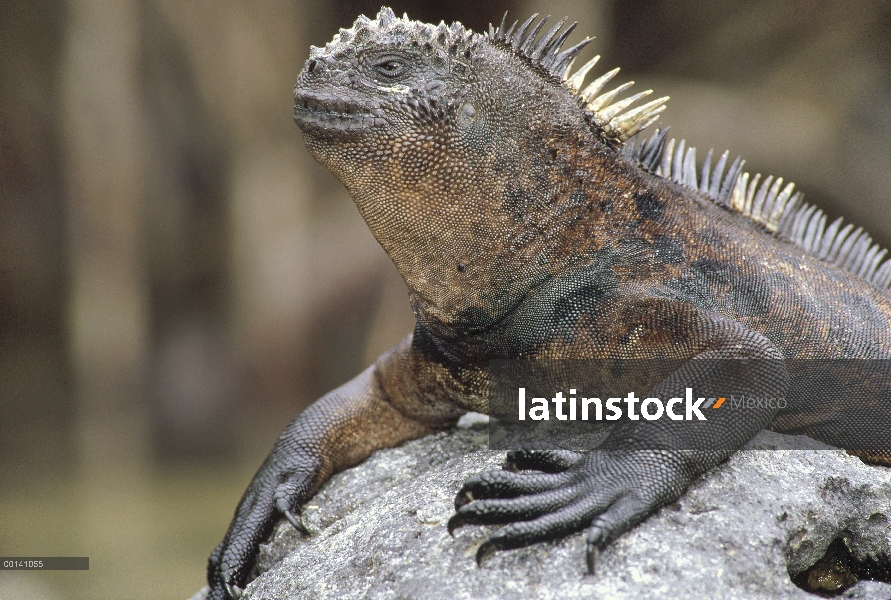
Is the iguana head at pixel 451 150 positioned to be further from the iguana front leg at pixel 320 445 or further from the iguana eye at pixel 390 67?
the iguana front leg at pixel 320 445

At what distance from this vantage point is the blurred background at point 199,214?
634 centimetres

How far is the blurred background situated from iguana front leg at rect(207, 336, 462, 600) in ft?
11.4

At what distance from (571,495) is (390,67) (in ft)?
4.73

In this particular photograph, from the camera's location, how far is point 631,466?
2.17m

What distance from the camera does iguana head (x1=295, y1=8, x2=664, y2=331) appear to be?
7.97 ft

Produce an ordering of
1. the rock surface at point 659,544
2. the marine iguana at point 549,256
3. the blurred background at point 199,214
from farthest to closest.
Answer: the blurred background at point 199,214, the marine iguana at point 549,256, the rock surface at point 659,544

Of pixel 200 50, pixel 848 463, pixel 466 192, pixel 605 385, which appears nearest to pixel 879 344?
pixel 848 463

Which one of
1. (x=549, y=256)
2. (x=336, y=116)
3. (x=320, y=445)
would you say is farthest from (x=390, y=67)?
(x=320, y=445)

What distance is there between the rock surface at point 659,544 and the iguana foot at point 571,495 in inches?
1.9

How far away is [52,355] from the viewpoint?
709 cm

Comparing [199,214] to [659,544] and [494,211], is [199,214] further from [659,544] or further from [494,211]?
[659,544]

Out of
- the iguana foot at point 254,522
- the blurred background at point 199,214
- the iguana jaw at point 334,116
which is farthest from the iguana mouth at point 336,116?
the blurred background at point 199,214

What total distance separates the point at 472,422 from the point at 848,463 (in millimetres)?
1601

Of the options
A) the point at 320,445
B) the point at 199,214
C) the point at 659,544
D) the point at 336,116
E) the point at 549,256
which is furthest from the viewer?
the point at 199,214
